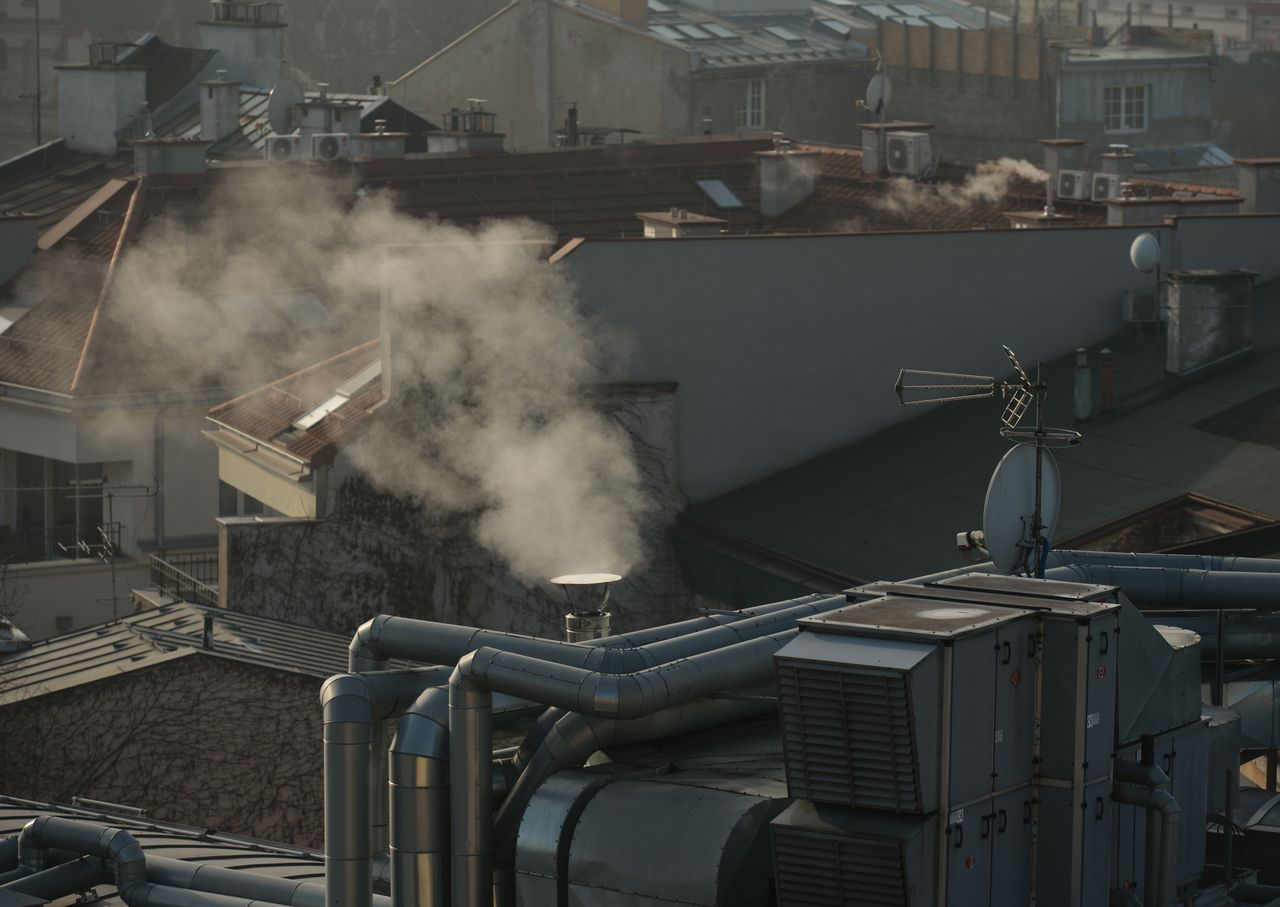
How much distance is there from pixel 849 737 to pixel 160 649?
43.2 ft

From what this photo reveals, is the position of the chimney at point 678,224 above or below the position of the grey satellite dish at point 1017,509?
above

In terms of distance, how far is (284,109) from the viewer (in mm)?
46531

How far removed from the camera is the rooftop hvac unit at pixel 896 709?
35.8ft

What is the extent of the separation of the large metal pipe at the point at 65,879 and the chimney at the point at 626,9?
160ft

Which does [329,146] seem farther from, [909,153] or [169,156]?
[909,153]

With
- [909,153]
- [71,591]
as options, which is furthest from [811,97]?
[71,591]

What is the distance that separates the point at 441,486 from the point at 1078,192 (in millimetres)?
14924

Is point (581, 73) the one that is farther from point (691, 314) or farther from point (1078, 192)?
point (691, 314)

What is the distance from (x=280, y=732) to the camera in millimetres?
22219

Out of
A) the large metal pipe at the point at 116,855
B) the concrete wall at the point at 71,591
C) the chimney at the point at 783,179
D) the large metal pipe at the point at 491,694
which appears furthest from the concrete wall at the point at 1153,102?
the large metal pipe at the point at 491,694

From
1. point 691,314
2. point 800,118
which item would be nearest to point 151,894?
point 691,314

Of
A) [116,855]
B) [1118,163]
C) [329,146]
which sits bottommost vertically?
[116,855]

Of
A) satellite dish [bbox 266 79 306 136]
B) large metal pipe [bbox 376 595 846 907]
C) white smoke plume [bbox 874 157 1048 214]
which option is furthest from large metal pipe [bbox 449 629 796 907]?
satellite dish [bbox 266 79 306 136]

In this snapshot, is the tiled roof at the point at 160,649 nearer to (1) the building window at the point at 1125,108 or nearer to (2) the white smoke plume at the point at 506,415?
(2) the white smoke plume at the point at 506,415
